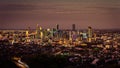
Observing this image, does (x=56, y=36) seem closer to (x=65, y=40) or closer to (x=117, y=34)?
(x=65, y=40)

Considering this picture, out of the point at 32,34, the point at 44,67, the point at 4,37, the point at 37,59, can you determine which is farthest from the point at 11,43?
the point at 44,67

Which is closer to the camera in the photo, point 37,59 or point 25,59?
point 37,59

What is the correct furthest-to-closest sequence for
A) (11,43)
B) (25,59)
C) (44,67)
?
1. (11,43)
2. (25,59)
3. (44,67)

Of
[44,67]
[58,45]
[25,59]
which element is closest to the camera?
[44,67]

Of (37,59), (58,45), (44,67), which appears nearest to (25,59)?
(37,59)

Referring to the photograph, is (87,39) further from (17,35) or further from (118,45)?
(17,35)

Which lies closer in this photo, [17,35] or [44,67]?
[44,67]

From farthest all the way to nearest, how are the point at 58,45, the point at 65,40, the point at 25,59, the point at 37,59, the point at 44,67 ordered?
the point at 65,40, the point at 58,45, the point at 25,59, the point at 37,59, the point at 44,67

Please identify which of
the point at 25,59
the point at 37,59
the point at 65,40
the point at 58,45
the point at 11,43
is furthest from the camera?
the point at 65,40
